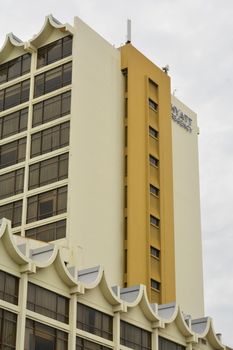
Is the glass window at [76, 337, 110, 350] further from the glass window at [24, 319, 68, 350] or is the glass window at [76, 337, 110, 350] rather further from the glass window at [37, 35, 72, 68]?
the glass window at [37, 35, 72, 68]

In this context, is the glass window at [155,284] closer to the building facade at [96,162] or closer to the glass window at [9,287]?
the building facade at [96,162]

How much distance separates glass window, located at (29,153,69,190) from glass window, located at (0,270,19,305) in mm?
19591

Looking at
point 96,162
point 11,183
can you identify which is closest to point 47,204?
point 11,183

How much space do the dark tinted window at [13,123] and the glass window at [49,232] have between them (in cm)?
1045

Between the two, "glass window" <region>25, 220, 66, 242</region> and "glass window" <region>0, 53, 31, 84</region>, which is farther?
"glass window" <region>0, 53, 31, 84</region>

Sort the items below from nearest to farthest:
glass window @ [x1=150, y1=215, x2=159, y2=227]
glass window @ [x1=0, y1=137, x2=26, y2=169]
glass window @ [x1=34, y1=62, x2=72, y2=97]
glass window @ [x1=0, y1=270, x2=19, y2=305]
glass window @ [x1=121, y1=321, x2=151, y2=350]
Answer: glass window @ [x1=0, y1=270, x2=19, y2=305] → glass window @ [x1=121, y1=321, x2=151, y2=350] → glass window @ [x1=34, y1=62, x2=72, y2=97] → glass window @ [x1=150, y1=215, x2=159, y2=227] → glass window @ [x1=0, y1=137, x2=26, y2=169]

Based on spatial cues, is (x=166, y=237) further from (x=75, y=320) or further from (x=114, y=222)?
(x=75, y=320)

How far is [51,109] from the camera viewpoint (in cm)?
7406

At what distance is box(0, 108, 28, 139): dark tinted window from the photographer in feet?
248

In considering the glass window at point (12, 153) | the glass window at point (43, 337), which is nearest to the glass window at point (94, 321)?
the glass window at point (43, 337)

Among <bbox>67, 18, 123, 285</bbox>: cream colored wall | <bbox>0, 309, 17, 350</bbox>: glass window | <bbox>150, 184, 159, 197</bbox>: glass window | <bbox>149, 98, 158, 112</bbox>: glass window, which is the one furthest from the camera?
<bbox>149, 98, 158, 112</bbox>: glass window

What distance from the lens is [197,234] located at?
8162cm

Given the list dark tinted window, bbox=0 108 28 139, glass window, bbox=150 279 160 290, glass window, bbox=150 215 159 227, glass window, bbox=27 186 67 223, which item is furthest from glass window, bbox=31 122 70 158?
glass window, bbox=150 279 160 290

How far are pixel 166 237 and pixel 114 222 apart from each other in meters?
6.40
